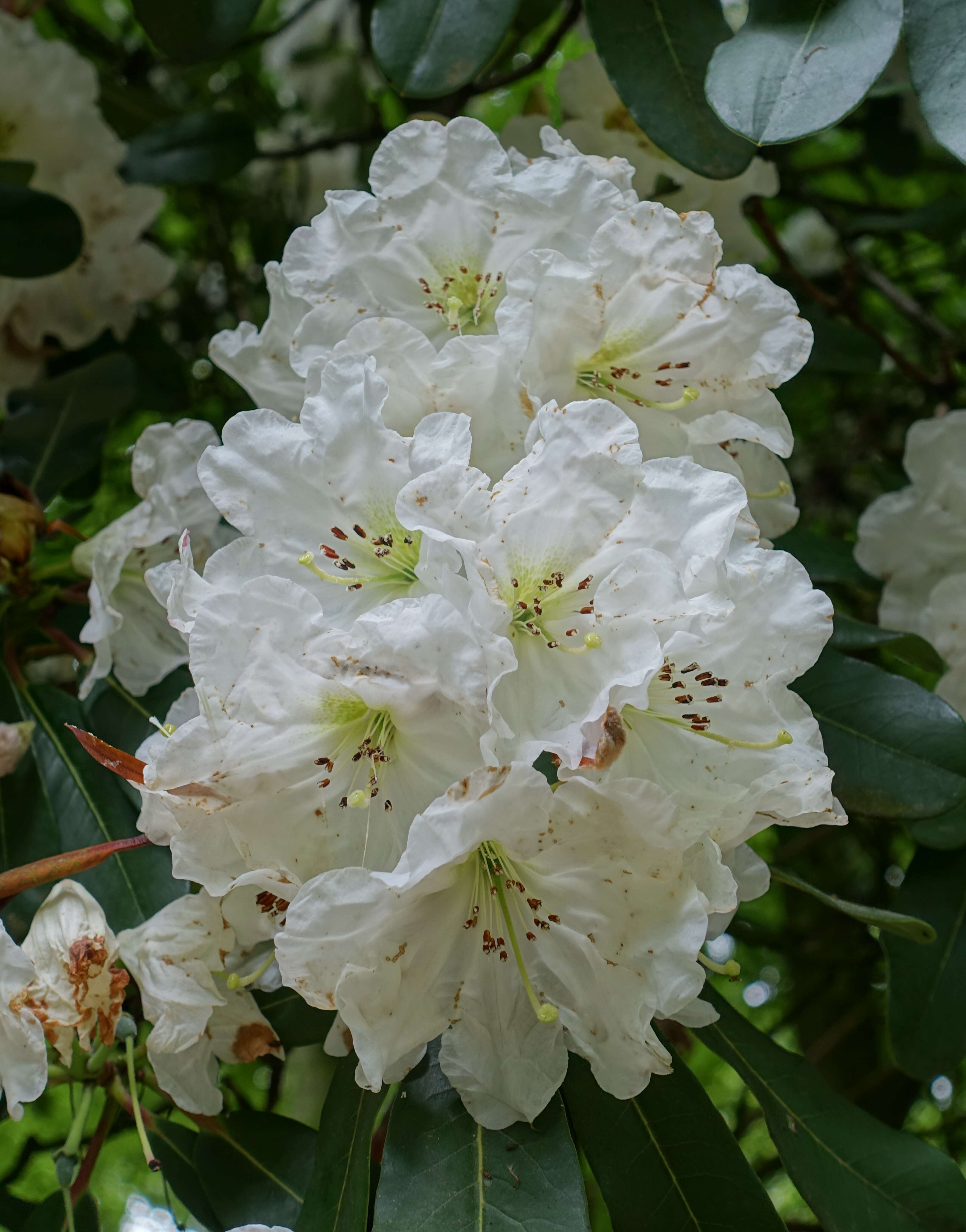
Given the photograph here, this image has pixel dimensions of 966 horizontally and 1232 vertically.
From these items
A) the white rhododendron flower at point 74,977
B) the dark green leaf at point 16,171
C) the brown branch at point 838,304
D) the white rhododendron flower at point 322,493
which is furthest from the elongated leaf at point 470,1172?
the dark green leaf at point 16,171

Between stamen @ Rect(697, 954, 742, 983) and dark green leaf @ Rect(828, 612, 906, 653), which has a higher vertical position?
stamen @ Rect(697, 954, 742, 983)

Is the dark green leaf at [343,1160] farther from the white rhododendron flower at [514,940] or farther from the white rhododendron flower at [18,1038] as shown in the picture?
the white rhododendron flower at [18,1038]

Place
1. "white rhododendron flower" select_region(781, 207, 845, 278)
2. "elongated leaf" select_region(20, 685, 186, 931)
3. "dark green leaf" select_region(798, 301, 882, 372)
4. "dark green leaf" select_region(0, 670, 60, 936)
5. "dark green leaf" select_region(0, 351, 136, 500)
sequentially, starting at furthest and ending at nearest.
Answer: "white rhododendron flower" select_region(781, 207, 845, 278), "dark green leaf" select_region(798, 301, 882, 372), "dark green leaf" select_region(0, 351, 136, 500), "dark green leaf" select_region(0, 670, 60, 936), "elongated leaf" select_region(20, 685, 186, 931)

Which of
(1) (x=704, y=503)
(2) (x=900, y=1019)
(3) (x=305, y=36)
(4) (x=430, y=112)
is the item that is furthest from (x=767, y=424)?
(3) (x=305, y=36)

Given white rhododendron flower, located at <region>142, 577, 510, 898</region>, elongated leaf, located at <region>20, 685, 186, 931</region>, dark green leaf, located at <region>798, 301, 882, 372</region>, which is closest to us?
white rhododendron flower, located at <region>142, 577, 510, 898</region>

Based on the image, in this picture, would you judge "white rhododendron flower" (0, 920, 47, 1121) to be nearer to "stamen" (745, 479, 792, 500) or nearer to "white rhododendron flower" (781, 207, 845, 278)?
"stamen" (745, 479, 792, 500)

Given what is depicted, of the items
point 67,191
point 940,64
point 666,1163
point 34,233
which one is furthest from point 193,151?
point 666,1163

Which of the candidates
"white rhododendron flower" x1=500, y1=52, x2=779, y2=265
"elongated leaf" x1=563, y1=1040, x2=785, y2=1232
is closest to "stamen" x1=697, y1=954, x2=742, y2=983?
"elongated leaf" x1=563, y1=1040, x2=785, y2=1232
